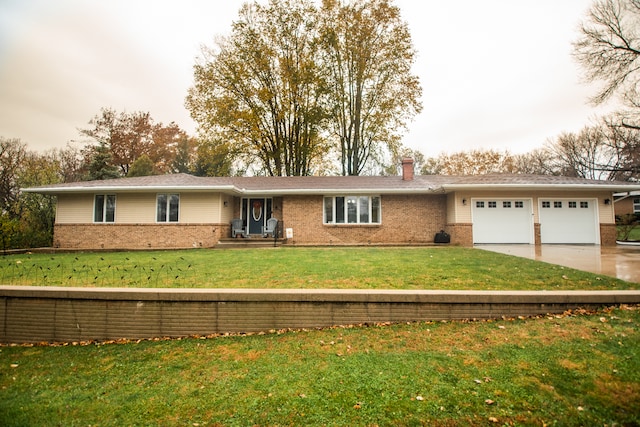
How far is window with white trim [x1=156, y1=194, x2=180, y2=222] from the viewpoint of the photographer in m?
14.6

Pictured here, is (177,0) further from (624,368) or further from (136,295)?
(624,368)

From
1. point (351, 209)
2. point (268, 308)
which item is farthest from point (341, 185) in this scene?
point (268, 308)

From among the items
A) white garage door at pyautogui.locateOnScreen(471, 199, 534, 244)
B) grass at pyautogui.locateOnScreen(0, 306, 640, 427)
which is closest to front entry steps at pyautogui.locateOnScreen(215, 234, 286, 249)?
white garage door at pyautogui.locateOnScreen(471, 199, 534, 244)

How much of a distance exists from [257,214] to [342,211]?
432 cm

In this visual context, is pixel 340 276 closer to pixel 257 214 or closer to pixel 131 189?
pixel 257 214

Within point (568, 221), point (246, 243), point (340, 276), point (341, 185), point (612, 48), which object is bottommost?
point (340, 276)

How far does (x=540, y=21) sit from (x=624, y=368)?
14590mm

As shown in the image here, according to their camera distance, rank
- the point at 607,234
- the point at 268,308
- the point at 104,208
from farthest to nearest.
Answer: the point at 104,208 → the point at 607,234 → the point at 268,308

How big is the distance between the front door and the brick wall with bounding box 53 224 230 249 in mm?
1676

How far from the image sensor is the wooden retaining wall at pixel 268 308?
4.19 meters

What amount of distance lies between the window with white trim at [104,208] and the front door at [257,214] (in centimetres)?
596

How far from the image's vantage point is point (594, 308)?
4.18 m

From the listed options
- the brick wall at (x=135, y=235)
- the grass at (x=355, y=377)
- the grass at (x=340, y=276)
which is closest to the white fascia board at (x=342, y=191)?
the brick wall at (x=135, y=235)

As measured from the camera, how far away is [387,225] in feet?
49.5
